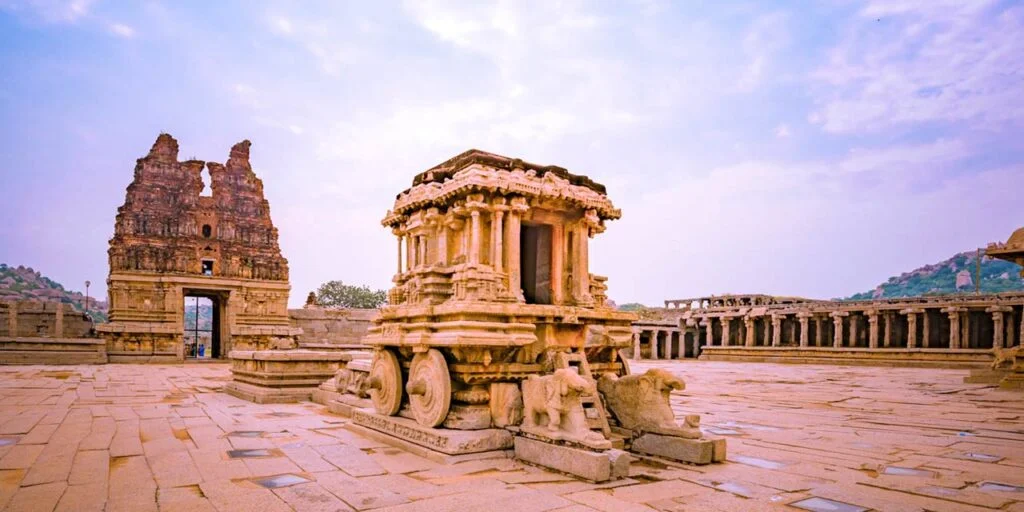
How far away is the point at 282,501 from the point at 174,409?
6.40 meters

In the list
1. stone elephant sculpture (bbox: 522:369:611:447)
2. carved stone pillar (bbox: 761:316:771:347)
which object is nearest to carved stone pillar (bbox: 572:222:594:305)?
stone elephant sculpture (bbox: 522:369:611:447)

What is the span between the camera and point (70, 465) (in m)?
5.59

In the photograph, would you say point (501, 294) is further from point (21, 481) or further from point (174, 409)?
point (174, 409)

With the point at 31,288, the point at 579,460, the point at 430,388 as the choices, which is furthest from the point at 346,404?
the point at 31,288

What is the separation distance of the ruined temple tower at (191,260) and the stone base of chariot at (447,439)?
69.9 feet

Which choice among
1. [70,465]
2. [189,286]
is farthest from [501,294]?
[189,286]

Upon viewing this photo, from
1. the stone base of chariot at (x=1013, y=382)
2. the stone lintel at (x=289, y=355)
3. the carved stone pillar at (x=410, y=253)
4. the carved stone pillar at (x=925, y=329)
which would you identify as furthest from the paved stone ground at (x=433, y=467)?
the carved stone pillar at (x=925, y=329)

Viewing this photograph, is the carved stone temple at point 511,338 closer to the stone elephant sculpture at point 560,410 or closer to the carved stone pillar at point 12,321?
the stone elephant sculpture at point 560,410

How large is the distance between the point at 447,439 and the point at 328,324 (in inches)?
1080

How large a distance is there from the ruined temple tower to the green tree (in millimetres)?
26927

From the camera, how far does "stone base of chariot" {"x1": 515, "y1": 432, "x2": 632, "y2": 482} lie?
16.8 ft

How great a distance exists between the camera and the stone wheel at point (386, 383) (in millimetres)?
7414

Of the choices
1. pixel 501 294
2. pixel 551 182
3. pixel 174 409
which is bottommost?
pixel 174 409

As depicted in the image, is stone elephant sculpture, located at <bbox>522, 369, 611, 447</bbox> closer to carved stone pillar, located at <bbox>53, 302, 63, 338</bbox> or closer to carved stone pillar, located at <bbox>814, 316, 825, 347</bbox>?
carved stone pillar, located at <bbox>53, 302, 63, 338</bbox>
